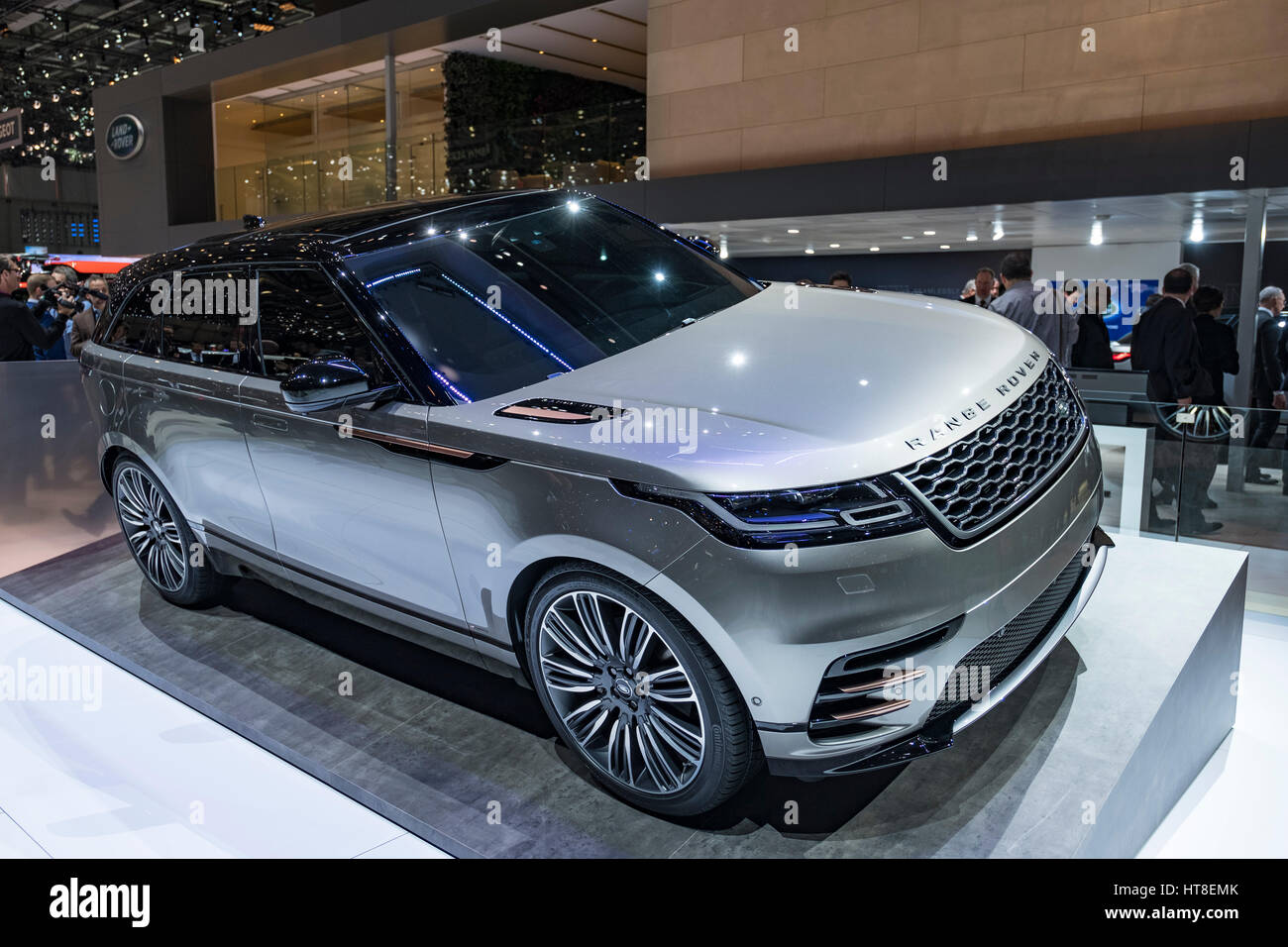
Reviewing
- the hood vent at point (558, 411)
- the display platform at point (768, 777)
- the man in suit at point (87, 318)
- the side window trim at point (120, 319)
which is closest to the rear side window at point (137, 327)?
the side window trim at point (120, 319)

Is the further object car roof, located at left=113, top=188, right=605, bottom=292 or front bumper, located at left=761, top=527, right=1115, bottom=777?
car roof, located at left=113, top=188, right=605, bottom=292

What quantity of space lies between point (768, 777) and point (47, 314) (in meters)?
8.90

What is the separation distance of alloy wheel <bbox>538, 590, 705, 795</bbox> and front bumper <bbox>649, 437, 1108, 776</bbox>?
0.67ft

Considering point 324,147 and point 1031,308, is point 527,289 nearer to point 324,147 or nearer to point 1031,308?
point 1031,308

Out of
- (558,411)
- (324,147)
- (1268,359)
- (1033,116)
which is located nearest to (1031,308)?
(1268,359)

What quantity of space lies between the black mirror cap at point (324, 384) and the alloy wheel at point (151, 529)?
1.76m

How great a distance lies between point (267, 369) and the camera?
11.0 ft

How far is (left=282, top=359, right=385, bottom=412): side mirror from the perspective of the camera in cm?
270

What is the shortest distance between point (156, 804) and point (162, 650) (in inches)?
44.3

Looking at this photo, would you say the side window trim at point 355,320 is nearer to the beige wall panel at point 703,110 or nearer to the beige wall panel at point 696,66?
the beige wall panel at point 703,110

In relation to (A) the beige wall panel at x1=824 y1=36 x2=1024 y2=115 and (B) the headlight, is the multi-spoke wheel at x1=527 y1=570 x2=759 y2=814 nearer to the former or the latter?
(B) the headlight

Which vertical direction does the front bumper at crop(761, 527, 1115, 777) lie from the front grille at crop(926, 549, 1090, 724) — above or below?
below

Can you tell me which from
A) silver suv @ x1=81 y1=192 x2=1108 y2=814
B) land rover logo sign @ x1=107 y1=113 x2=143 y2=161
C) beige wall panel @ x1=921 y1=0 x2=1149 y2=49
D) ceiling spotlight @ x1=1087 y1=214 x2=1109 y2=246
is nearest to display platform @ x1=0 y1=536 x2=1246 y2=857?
silver suv @ x1=81 y1=192 x2=1108 y2=814

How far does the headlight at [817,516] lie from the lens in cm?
208
